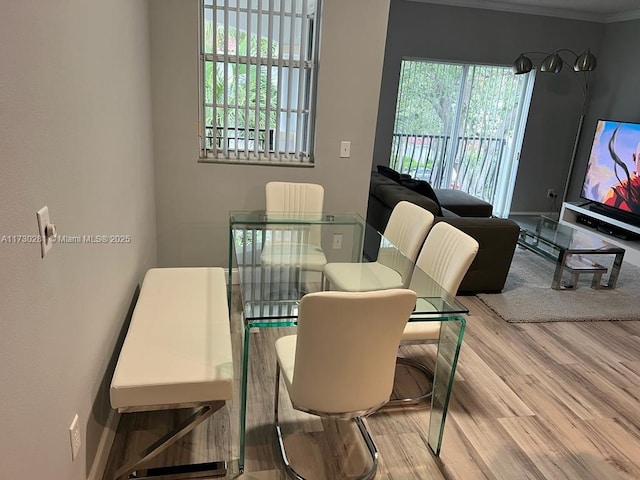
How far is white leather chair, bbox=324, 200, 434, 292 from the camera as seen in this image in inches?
90.8

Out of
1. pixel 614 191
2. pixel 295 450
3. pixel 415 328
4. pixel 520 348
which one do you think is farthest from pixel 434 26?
pixel 295 450

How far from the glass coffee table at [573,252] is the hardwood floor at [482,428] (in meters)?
1.05

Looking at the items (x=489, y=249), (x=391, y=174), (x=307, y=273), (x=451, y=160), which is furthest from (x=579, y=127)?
(x=307, y=273)

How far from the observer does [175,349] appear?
5.94 feet

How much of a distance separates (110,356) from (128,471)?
1.50 ft

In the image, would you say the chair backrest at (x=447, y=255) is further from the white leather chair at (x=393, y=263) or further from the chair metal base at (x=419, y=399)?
the chair metal base at (x=419, y=399)

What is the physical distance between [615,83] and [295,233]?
508 centimetres

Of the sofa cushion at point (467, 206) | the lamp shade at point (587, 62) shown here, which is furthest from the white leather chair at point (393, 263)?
the lamp shade at point (587, 62)

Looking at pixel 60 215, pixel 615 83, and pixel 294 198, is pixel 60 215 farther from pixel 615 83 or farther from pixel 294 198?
pixel 615 83

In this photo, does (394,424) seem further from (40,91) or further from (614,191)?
(614,191)

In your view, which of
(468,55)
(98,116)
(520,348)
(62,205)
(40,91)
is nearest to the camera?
(40,91)

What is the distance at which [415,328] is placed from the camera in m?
2.19

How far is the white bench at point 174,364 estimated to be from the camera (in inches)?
63.8

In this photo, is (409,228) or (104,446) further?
(409,228)
